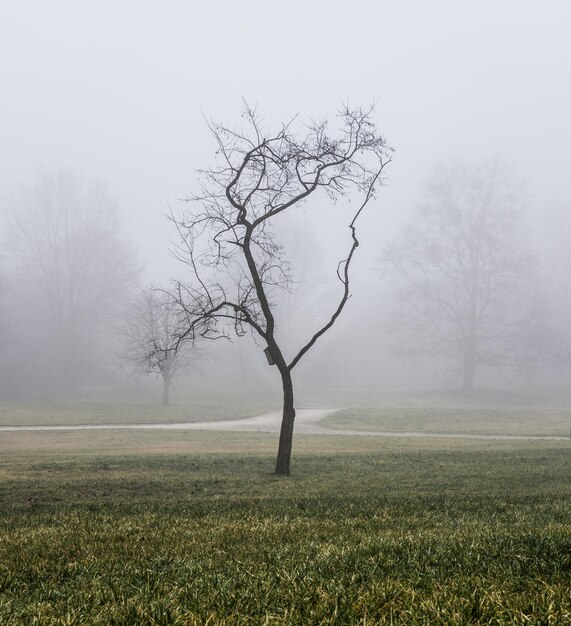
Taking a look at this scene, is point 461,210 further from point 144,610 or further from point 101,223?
point 144,610

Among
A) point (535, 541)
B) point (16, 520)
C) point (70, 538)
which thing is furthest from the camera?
point (16, 520)

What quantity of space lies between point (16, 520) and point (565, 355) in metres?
56.7

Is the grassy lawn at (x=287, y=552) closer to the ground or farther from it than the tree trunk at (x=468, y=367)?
closer to the ground

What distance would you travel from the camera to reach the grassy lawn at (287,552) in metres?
3.53

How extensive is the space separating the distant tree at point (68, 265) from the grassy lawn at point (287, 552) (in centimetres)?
5467

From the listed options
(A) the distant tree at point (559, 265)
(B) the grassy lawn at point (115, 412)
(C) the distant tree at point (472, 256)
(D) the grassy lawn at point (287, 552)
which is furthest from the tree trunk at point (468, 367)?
(D) the grassy lawn at point (287, 552)

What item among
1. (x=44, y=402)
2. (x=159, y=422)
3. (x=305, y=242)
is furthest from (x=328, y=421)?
(x=305, y=242)

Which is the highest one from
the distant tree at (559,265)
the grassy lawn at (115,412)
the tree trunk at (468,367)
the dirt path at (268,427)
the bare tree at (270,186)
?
the distant tree at (559,265)

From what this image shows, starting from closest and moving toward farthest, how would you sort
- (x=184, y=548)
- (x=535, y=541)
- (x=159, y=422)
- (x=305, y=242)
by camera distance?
(x=535, y=541) < (x=184, y=548) < (x=159, y=422) < (x=305, y=242)

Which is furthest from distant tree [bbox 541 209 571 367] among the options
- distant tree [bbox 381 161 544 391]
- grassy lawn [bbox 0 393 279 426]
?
grassy lawn [bbox 0 393 279 426]

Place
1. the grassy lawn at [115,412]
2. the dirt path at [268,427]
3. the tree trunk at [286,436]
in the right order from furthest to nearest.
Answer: the grassy lawn at [115,412]
the dirt path at [268,427]
the tree trunk at [286,436]

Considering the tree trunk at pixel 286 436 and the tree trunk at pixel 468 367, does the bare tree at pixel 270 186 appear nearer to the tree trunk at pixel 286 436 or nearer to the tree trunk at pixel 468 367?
the tree trunk at pixel 286 436

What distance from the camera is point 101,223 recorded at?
2731 inches

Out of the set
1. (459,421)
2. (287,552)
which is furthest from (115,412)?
(287,552)
